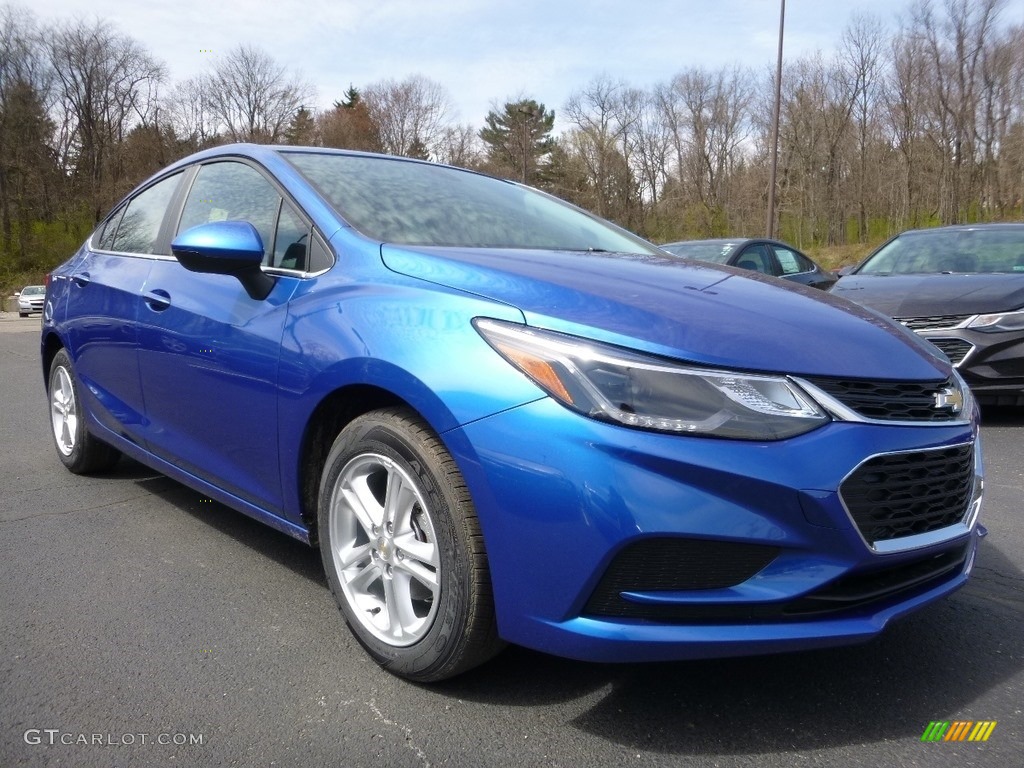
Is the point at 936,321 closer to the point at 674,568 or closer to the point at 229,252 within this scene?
the point at 674,568

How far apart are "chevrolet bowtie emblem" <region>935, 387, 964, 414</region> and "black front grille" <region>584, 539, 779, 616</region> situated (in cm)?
68

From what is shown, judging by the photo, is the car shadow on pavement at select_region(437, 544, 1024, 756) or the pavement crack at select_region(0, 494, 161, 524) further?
→ the pavement crack at select_region(0, 494, 161, 524)

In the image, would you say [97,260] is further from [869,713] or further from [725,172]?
[725,172]

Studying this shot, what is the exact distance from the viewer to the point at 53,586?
2.96 meters

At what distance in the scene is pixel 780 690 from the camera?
7.20ft

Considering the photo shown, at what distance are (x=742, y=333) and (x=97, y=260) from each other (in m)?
3.28

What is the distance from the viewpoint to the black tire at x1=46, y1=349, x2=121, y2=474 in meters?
4.27

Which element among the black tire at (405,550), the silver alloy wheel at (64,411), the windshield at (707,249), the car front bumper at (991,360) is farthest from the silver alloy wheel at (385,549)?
the windshield at (707,249)

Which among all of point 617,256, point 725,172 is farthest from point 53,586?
point 725,172

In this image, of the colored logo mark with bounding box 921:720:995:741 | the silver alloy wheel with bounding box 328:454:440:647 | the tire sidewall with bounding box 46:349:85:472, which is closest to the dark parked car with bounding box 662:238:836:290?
the tire sidewall with bounding box 46:349:85:472

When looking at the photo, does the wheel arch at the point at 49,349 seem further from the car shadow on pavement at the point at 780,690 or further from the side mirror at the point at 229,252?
the car shadow on pavement at the point at 780,690

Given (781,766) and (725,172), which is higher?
(725,172)

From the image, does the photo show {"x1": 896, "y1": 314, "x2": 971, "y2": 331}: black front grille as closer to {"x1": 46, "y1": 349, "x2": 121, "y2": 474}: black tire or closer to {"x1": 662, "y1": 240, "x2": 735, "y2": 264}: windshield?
{"x1": 662, "y1": 240, "x2": 735, "y2": 264}: windshield

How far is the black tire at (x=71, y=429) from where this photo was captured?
14.0 feet
